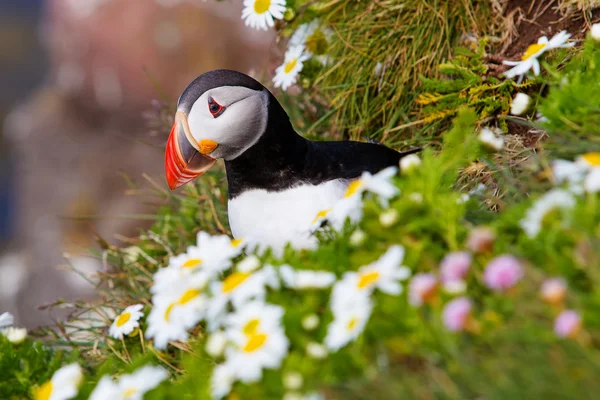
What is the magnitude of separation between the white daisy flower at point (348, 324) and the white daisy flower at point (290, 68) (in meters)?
1.96

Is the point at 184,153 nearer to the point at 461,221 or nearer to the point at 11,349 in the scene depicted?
the point at 11,349

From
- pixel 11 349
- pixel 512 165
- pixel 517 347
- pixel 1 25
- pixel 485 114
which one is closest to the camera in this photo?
pixel 517 347

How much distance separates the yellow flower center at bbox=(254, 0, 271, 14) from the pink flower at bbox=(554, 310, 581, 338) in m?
2.21

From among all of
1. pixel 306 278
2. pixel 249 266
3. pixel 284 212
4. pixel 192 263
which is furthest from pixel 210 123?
pixel 306 278

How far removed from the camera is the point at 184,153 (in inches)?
93.1

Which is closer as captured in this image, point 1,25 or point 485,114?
point 485,114

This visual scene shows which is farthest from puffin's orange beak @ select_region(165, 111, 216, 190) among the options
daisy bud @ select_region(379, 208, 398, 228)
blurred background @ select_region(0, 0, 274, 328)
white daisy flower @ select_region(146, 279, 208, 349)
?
blurred background @ select_region(0, 0, 274, 328)

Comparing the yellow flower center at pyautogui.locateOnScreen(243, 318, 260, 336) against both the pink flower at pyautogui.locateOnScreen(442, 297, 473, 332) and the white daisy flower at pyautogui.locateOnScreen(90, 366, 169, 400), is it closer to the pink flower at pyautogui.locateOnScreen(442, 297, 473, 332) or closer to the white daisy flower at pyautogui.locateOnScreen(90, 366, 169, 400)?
the white daisy flower at pyautogui.locateOnScreen(90, 366, 169, 400)

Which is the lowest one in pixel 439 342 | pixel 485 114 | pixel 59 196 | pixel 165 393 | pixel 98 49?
pixel 59 196

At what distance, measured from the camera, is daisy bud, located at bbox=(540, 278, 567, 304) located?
1236 millimetres

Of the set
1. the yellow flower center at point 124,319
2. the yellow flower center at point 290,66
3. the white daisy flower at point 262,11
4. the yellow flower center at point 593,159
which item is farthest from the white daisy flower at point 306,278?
the yellow flower center at point 290,66

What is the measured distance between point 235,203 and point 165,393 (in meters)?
1.06

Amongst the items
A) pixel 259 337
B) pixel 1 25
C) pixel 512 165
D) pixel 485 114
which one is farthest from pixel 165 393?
pixel 1 25

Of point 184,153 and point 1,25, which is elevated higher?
point 184,153
